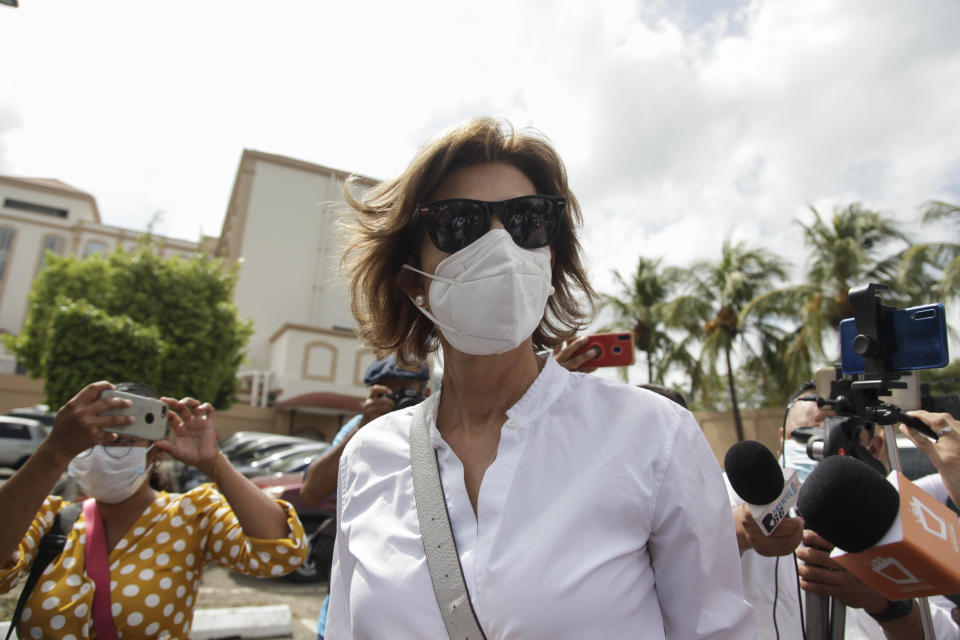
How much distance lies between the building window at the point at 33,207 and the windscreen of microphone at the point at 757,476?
64776 millimetres

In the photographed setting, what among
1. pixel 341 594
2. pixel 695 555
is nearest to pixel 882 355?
pixel 695 555

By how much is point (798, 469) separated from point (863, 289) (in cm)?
133

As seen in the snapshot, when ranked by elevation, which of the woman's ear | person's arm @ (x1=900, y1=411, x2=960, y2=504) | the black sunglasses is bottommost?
person's arm @ (x1=900, y1=411, x2=960, y2=504)

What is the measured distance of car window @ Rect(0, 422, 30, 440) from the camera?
1839 cm

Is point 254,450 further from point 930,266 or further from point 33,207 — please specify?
point 33,207

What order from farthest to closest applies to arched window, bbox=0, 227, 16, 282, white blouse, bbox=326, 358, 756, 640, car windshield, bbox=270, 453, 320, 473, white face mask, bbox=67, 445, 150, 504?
arched window, bbox=0, 227, 16, 282 < car windshield, bbox=270, 453, 320, 473 < white face mask, bbox=67, 445, 150, 504 < white blouse, bbox=326, 358, 756, 640

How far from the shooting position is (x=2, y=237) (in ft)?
163

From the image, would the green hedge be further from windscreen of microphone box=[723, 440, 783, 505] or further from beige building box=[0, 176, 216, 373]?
beige building box=[0, 176, 216, 373]

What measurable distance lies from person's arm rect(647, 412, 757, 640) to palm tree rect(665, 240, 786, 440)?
21371mm

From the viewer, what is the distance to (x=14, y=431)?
18.5m

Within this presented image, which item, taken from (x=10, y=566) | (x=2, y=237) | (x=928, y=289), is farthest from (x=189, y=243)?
(x=10, y=566)

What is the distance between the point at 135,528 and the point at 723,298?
2261cm

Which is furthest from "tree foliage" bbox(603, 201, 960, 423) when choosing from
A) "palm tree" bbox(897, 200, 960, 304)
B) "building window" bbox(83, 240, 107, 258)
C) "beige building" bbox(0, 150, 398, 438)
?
"building window" bbox(83, 240, 107, 258)

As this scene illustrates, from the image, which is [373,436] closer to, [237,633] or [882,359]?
[882,359]
